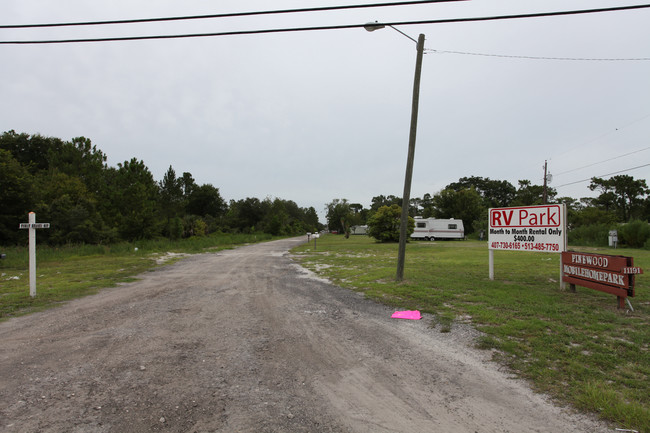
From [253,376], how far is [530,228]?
339 inches

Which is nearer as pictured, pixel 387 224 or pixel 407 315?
pixel 407 315

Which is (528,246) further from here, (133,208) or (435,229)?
(435,229)

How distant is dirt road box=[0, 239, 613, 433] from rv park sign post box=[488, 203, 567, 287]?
4.96m

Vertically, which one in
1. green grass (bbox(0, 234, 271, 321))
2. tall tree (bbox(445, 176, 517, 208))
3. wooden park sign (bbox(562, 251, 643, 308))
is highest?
tall tree (bbox(445, 176, 517, 208))

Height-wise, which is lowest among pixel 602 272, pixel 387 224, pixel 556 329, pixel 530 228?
pixel 556 329

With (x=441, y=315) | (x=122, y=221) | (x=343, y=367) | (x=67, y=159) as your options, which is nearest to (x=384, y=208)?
(x=122, y=221)

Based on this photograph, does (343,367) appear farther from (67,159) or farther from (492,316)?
(67,159)

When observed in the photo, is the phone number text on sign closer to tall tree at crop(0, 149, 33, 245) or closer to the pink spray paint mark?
the pink spray paint mark

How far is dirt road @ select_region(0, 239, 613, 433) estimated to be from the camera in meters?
2.86

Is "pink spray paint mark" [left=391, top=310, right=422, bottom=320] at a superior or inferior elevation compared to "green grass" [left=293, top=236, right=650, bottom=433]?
inferior

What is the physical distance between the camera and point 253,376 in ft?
12.2

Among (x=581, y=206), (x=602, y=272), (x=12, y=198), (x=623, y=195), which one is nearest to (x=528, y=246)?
(x=602, y=272)

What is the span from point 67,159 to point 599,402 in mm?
50628

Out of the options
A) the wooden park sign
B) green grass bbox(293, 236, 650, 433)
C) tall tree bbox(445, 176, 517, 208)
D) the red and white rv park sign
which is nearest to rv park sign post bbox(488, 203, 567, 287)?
the red and white rv park sign
